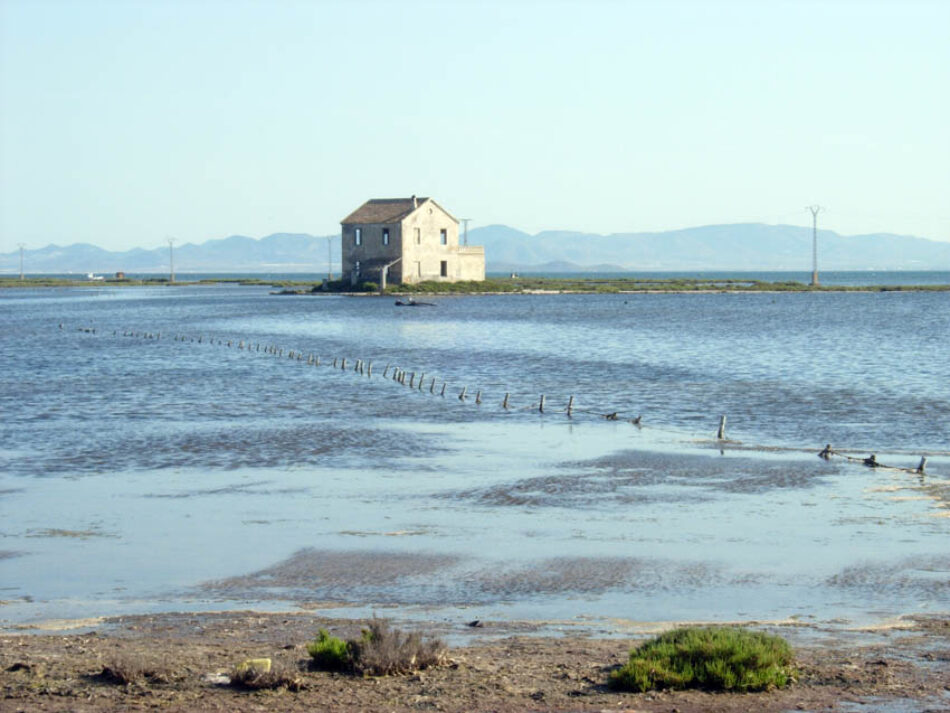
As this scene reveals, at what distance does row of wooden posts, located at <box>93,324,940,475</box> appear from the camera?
1040 inches

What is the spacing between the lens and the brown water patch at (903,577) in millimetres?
15562

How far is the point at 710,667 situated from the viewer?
11266 mm

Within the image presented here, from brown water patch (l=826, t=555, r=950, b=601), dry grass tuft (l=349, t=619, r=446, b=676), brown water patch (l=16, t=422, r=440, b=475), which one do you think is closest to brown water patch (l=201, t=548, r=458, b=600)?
dry grass tuft (l=349, t=619, r=446, b=676)

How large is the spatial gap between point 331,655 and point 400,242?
10649 centimetres

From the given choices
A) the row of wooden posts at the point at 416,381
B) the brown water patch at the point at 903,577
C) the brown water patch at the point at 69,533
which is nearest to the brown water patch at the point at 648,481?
the row of wooden posts at the point at 416,381

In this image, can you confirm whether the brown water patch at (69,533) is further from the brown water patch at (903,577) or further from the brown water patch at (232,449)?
the brown water patch at (903,577)

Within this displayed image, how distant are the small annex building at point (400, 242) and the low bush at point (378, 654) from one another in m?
104

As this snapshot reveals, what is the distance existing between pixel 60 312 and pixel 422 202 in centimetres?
3433

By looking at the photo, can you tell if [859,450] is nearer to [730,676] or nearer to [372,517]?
[372,517]

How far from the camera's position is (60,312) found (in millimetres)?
112062

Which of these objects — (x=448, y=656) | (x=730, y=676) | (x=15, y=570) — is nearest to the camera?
(x=730, y=676)

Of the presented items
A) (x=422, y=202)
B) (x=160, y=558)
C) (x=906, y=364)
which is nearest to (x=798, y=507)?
(x=160, y=558)

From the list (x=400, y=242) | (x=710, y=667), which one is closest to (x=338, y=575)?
(x=710, y=667)

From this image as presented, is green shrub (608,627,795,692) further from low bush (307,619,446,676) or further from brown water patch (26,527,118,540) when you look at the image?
brown water patch (26,527,118,540)
